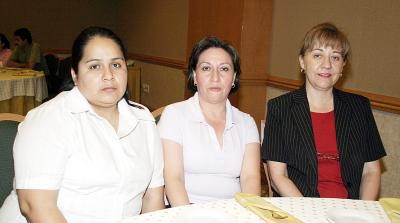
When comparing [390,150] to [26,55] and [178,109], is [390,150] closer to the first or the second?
[178,109]

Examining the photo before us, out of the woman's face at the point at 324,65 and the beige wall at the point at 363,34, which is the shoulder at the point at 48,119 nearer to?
the woman's face at the point at 324,65

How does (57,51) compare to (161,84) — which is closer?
(161,84)

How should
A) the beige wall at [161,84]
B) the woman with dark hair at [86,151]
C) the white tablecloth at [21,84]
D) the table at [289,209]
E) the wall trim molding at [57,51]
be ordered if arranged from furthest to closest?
the wall trim molding at [57,51] < the beige wall at [161,84] < the white tablecloth at [21,84] < the woman with dark hair at [86,151] < the table at [289,209]

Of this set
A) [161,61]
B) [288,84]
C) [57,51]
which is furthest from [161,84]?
[288,84]

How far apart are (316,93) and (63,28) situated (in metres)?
7.42

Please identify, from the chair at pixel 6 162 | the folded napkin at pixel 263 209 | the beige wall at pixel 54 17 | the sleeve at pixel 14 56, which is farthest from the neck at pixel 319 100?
the beige wall at pixel 54 17

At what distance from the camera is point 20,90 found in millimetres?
4340

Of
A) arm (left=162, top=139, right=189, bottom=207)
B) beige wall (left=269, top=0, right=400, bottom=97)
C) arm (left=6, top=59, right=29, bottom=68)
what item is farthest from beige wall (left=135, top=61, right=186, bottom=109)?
arm (left=162, top=139, right=189, bottom=207)

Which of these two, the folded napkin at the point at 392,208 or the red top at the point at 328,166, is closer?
the folded napkin at the point at 392,208

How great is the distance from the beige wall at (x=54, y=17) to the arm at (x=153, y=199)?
7.37m

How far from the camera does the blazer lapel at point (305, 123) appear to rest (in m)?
1.86

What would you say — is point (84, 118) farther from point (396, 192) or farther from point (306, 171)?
point (396, 192)

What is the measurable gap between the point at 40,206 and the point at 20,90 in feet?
11.4

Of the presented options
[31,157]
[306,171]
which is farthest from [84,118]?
[306,171]
